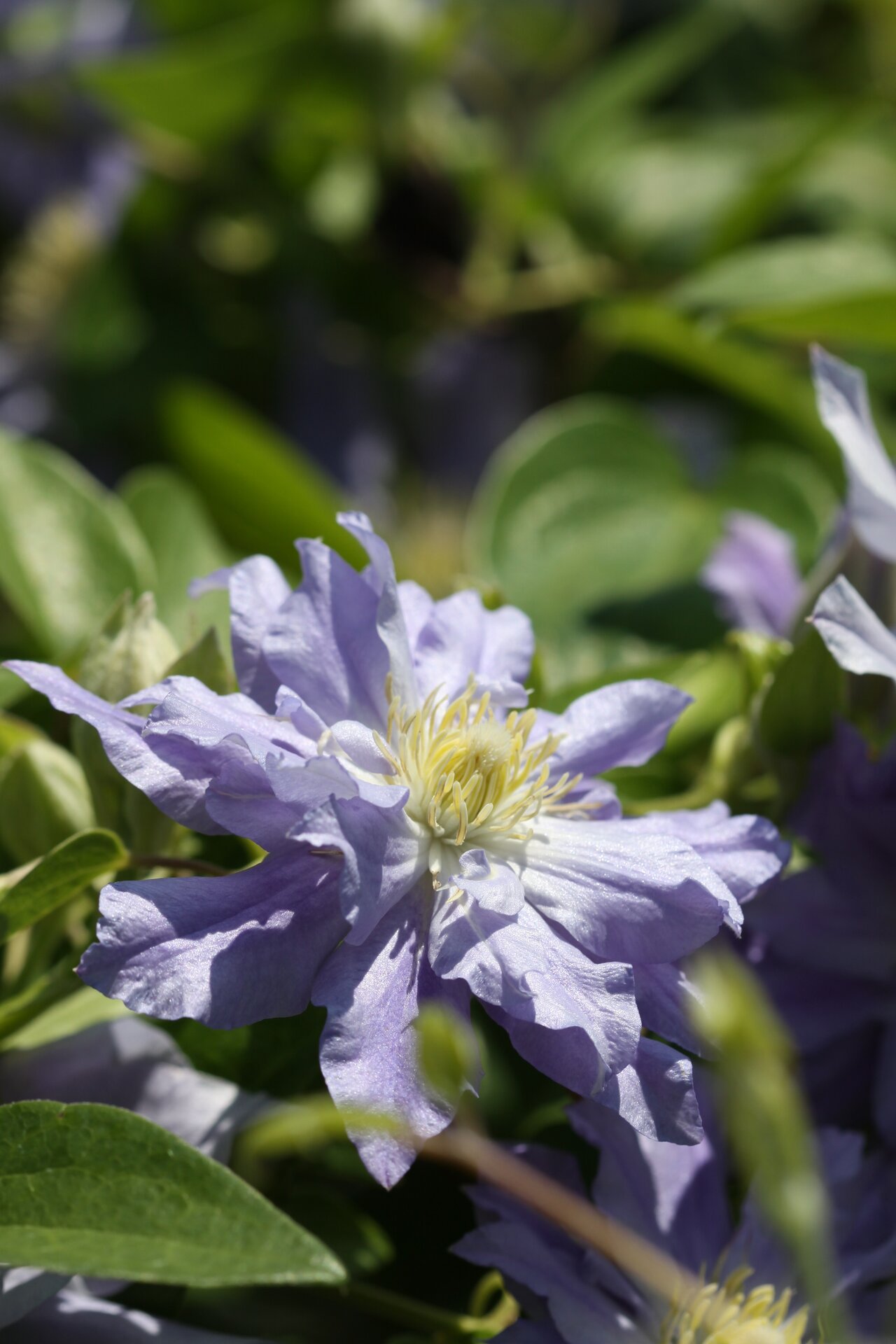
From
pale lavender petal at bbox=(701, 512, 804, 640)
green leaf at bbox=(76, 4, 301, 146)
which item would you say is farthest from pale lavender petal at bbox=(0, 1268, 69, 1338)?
green leaf at bbox=(76, 4, 301, 146)

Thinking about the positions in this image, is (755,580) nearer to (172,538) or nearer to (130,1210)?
(172,538)

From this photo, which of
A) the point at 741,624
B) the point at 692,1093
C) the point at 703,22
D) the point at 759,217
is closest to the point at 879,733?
the point at 741,624

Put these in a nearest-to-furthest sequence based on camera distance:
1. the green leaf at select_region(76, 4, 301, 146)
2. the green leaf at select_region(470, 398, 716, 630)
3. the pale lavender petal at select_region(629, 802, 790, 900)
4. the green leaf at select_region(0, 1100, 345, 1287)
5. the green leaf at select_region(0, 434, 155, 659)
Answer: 1. the green leaf at select_region(0, 1100, 345, 1287)
2. the pale lavender petal at select_region(629, 802, 790, 900)
3. the green leaf at select_region(0, 434, 155, 659)
4. the green leaf at select_region(470, 398, 716, 630)
5. the green leaf at select_region(76, 4, 301, 146)

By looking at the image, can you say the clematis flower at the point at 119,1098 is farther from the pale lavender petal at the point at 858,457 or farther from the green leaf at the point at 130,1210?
the pale lavender petal at the point at 858,457

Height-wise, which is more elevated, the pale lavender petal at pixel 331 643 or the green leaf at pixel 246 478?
the pale lavender petal at pixel 331 643

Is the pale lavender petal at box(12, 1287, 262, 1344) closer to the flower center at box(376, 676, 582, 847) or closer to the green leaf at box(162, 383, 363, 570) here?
the flower center at box(376, 676, 582, 847)

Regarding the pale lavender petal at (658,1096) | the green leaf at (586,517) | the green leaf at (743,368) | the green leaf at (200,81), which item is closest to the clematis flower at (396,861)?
the pale lavender petal at (658,1096)

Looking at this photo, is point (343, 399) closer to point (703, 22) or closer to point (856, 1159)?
point (703, 22)
